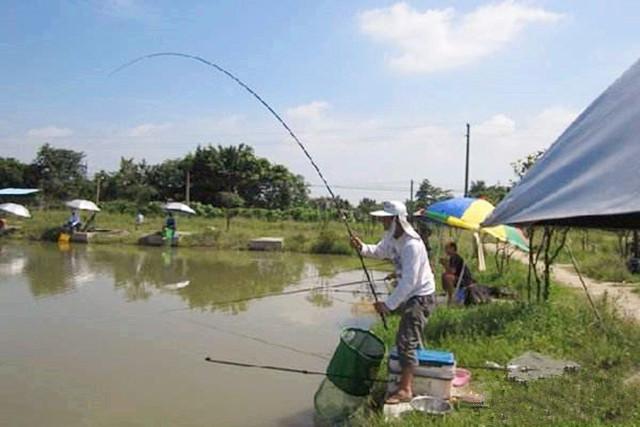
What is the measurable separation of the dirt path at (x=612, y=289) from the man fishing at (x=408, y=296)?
176 inches

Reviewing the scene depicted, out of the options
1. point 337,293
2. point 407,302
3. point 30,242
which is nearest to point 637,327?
point 407,302

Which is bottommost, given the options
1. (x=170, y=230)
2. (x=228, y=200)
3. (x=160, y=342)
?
(x=160, y=342)

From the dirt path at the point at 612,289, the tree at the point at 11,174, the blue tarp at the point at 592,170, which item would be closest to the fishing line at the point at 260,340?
the dirt path at the point at 612,289

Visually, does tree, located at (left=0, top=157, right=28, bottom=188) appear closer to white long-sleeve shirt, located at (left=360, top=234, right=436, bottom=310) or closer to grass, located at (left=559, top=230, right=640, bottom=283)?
grass, located at (left=559, top=230, right=640, bottom=283)

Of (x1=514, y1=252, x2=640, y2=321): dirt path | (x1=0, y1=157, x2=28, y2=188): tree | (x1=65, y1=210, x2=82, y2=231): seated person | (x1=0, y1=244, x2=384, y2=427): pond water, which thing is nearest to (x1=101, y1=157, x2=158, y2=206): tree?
(x1=0, y1=157, x2=28, y2=188): tree

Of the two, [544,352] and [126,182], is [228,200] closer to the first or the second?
[126,182]

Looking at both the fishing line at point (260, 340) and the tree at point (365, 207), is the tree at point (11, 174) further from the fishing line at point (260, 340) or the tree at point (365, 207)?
the fishing line at point (260, 340)

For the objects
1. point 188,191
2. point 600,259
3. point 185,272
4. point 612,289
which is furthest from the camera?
point 188,191

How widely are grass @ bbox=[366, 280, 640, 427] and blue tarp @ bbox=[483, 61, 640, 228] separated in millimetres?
3149

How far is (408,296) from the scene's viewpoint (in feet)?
15.2

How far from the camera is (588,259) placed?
1661cm

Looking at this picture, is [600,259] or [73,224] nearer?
[600,259]

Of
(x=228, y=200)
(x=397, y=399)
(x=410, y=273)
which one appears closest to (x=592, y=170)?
(x=410, y=273)

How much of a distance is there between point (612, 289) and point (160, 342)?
8.53 m
